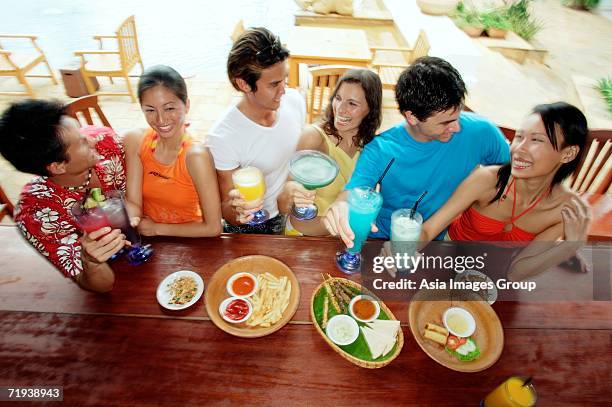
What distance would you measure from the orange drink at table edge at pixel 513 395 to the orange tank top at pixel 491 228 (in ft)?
3.32

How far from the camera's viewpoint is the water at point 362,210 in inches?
66.2

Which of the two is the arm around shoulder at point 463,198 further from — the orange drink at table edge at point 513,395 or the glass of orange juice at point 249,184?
the glass of orange juice at point 249,184

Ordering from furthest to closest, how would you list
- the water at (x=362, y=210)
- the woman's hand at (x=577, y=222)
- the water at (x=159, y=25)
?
the water at (x=159, y=25) < the woman's hand at (x=577, y=222) < the water at (x=362, y=210)

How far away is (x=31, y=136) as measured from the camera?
1.64 meters

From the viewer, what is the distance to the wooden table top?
17.4ft

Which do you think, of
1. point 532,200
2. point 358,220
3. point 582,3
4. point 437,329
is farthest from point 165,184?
point 582,3

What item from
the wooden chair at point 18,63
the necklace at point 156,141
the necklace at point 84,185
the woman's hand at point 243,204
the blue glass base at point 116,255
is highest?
the necklace at point 156,141

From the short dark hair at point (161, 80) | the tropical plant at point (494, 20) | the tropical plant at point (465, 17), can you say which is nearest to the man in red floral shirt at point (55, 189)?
the short dark hair at point (161, 80)

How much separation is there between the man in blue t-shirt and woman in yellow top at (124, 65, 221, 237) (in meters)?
0.75

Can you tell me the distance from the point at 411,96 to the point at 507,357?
1369 mm

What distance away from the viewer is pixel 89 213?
155 centimetres

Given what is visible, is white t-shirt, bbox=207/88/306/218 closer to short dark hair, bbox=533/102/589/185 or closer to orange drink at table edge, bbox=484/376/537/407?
short dark hair, bbox=533/102/589/185

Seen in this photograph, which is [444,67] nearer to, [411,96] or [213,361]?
[411,96]

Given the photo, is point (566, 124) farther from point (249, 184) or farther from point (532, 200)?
point (249, 184)
